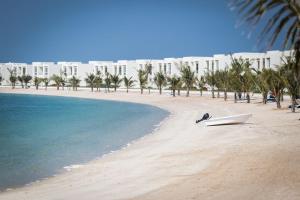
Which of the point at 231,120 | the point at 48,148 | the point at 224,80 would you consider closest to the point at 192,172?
the point at 48,148

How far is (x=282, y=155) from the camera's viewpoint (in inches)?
499

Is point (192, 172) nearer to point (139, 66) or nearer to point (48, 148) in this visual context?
point (48, 148)

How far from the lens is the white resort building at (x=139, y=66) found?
243ft

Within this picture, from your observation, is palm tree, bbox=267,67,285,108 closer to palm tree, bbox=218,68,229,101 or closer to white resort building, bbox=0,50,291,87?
palm tree, bbox=218,68,229,101

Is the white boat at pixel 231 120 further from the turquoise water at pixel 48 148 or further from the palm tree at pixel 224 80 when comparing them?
the palm tree at pixel 224 80

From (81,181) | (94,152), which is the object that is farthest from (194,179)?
(94,152)

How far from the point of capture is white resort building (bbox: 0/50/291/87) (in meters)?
74.2

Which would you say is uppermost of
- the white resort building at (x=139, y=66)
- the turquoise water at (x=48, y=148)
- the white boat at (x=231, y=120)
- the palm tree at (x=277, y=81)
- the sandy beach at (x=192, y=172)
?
the white resort building at (x=139, y=66)

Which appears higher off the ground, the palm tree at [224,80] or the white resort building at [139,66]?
the white resort building at [139,66]

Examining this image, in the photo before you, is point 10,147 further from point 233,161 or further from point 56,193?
point 233,161

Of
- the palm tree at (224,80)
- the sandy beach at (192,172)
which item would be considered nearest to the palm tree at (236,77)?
the palm tree at (224,80)

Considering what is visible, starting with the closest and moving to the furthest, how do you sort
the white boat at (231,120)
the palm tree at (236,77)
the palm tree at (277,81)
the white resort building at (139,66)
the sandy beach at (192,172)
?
the sandy beach at (192,172)
the white boat at (231,120)
the palm tree at (277,81)
the palm tree at (236,77)
the white resort building at (139,66)

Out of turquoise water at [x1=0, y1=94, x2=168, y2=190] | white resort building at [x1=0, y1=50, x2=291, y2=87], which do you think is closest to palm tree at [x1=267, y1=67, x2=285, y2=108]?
turquoise water at [x1=0, y1=94, x2=168, y2=190]

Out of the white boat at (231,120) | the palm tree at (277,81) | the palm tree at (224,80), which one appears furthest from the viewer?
the palm tree at (224,80)
